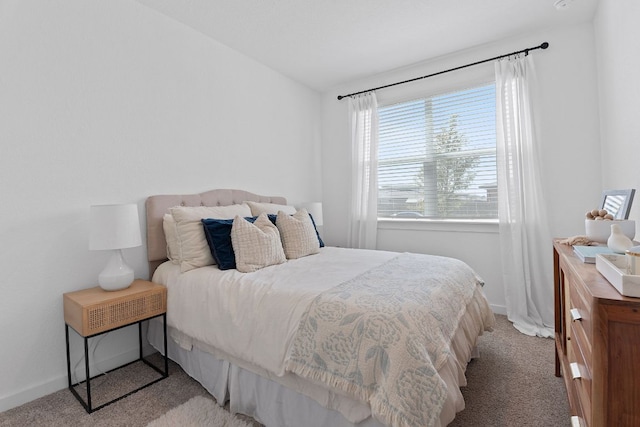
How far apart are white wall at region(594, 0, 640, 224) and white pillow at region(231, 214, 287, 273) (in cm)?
222

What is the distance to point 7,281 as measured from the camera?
1.75 metres

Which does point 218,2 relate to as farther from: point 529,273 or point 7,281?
point 529,273

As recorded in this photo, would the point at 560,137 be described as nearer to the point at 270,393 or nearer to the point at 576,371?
the point at 576,371

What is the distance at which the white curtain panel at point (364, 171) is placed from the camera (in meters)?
3.73

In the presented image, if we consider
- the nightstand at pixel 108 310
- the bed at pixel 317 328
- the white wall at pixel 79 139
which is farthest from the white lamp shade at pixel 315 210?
the nightstand at pixel 108 310

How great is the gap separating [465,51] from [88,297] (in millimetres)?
3884

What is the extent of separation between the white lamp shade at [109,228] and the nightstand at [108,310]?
0.31 metres

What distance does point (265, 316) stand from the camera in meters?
1.56

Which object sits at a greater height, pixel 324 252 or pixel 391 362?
pixel 324 252

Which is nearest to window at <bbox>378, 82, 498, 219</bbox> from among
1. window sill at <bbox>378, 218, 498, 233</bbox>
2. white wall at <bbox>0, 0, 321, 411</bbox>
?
window sill at <bbox>378, 218, 498, 233</bbox>

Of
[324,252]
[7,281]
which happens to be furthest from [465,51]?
[7,281]

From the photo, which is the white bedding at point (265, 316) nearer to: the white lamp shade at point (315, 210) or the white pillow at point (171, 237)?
the white pillow at point (171, 237)

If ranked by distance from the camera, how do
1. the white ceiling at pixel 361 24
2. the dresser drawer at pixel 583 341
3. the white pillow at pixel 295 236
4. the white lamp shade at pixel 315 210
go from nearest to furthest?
1. the dresser drawer at pixel 583 341
2. the white ceiling at pixel 361 24
3. the white pillow at pixel 295 236
4. the white lamp shade at pixel 315 210

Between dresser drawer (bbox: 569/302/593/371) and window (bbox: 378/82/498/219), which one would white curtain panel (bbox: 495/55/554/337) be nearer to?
window (bbox: 378/82/498/219)
